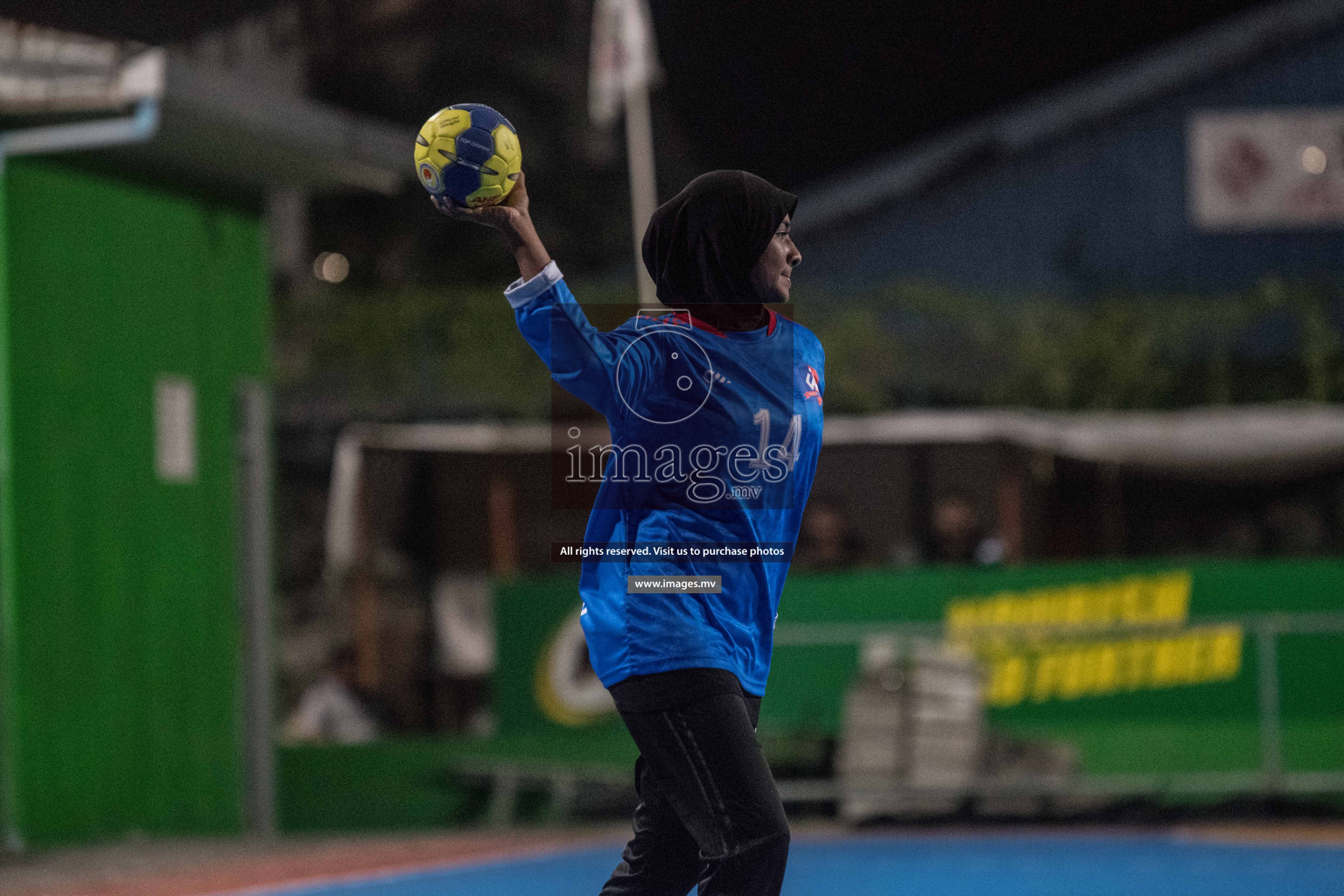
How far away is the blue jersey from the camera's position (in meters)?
3.29

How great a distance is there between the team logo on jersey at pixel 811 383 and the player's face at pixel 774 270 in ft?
0.53

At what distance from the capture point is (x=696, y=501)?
3354mm

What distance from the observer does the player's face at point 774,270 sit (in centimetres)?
350

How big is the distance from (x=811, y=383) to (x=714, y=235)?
0.40 meters

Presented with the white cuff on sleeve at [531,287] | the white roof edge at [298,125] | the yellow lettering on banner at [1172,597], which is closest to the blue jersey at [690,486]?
the white cuff on sleeve at [531,287]

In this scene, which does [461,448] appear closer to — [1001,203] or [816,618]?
[816,618]

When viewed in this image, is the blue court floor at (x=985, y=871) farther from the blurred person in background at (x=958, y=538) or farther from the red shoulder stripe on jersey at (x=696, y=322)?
the red shoulder stripe on jersey at (x=696, y=322)

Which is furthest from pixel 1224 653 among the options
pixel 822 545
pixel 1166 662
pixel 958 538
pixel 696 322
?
pixel 696 322

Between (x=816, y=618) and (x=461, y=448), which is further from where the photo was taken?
(x=461, y=448)

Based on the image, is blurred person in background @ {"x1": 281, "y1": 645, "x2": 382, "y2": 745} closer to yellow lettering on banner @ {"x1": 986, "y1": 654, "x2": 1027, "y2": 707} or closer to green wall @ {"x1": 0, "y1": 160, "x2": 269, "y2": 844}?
green wall @ {"x1": 0, "y1": 160, "x2": 269, "y2": 844}

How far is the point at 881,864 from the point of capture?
8711mm

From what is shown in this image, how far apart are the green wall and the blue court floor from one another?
2.16 metres

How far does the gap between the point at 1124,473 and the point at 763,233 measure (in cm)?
1222

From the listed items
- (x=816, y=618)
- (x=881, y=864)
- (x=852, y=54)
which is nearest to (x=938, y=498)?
(x=816, y=618)
